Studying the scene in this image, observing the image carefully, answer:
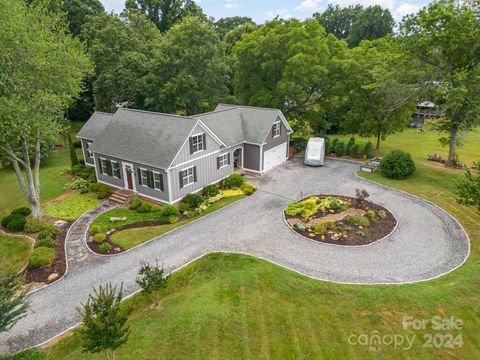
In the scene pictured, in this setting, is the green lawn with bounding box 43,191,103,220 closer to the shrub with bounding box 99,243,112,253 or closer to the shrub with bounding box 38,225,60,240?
the shrub with bounding box 38,225,60,240

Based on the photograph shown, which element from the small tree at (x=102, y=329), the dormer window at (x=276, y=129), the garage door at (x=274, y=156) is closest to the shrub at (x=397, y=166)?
the garage door at (x=274, y=156)

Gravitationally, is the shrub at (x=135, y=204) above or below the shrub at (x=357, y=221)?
above

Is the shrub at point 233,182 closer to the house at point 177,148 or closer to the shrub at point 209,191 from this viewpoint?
the house at point 177,148

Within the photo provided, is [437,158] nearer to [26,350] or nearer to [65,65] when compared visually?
[65,65]

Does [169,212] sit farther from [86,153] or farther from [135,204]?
[86,153]

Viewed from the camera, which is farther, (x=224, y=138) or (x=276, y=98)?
(x=276, y=98)

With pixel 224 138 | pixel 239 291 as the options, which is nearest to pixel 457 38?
pixel 224 138

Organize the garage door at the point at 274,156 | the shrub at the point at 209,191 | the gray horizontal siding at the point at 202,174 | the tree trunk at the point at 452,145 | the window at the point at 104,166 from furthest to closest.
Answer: the garage door at the point at 274,156, the tree trunk at the point at 452,145, the window at the point at 104,166, the shrub at the point at 209,191, the gray horizontal siding at the point at 202,174
